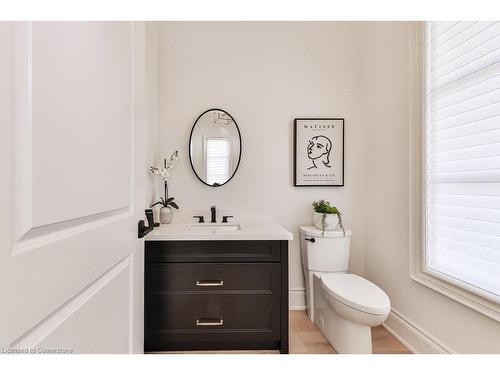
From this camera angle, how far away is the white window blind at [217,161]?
92.0 inches

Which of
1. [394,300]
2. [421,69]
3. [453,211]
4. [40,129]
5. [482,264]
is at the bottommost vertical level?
[394,300]

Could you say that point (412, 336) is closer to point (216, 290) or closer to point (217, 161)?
point (216, 290)

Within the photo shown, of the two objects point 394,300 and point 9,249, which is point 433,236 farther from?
point 9,249

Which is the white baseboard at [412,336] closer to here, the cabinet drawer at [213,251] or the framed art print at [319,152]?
the cabinet drawer at [213,251]

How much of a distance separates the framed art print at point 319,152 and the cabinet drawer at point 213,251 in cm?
84

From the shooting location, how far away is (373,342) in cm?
191

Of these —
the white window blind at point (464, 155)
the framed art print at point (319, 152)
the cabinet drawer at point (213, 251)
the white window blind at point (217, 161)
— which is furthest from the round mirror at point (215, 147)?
the white window blind at point (464, 155)

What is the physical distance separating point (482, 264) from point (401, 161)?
31.9 inches

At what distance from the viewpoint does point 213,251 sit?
1715mm

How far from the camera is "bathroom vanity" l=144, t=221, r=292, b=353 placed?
169 cm

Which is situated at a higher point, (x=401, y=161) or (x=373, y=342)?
(x=401, y=161)

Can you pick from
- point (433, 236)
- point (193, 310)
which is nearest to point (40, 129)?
point (193, 310)

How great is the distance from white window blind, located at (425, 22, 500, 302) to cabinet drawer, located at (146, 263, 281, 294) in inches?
38.8

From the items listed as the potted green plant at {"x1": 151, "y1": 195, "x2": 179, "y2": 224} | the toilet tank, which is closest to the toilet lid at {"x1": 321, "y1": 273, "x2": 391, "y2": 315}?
the toilet tank
